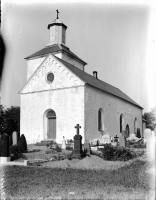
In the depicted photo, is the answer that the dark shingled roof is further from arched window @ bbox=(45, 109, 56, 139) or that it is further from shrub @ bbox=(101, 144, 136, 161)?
shrub @ bbox=(101, 144, 136, 161)

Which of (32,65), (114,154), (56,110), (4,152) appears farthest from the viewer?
(32,65)

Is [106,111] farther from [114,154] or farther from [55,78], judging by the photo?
[114,154]

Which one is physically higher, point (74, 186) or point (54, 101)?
point (54, 101)

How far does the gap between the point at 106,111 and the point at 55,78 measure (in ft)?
22.1

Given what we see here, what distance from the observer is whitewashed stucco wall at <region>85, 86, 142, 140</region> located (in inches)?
857

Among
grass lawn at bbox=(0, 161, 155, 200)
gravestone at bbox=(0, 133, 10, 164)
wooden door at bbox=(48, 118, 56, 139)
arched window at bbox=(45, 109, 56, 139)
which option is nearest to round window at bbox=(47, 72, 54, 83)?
arched window at bbox=(45, 109, 56, 139)

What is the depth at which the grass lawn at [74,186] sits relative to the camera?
219 inches

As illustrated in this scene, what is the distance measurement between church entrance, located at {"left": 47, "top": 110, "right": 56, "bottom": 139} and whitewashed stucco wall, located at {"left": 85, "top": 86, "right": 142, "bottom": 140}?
143 inches

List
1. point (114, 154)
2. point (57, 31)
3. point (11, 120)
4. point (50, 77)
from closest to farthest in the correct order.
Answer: point (114, 154)
point (50, 77)
point (57, 31)
point (11, 120)

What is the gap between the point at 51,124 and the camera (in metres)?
23.3

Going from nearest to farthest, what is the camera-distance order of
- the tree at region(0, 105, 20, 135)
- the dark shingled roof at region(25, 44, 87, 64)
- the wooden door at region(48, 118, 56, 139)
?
the wooden door at region(48, 118, 56, 139), the dark shingled roof at region(25, 44, 87, 64), the tree at region(0, 105, 20, 135)

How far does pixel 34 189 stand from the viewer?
6109mm

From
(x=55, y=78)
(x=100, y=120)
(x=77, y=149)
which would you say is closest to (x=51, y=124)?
(x=55, y=78)

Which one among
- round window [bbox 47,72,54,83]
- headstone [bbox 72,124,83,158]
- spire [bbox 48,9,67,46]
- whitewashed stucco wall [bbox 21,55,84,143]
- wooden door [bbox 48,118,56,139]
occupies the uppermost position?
spire [bbox 48,9,67,46]
